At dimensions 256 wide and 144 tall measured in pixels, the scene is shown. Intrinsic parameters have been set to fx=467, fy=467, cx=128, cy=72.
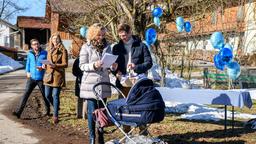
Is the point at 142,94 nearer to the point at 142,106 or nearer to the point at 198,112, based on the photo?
the point at 142,106

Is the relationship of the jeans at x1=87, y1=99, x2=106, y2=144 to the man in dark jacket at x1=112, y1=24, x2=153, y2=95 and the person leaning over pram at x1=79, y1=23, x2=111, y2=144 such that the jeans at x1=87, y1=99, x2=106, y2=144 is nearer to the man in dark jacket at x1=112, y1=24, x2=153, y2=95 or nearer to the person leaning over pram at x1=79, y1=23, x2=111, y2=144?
the person leaning over pram at x1=79, y1=23, x2=111, y2=144

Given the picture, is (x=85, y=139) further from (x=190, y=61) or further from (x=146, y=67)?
(x=190, y=61)

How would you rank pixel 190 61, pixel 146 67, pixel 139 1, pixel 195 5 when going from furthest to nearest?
pixel 190 61 → pixel 195 5 → pixel 139 1 → pixel 146 67

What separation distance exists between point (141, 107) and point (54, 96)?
397 centimetres

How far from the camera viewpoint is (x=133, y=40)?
6949 millimetres

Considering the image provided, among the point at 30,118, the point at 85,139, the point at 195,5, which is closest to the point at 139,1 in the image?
the point at 195,5

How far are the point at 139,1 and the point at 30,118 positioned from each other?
4.50 meters

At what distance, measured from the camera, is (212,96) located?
791 cm

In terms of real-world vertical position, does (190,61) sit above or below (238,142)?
above

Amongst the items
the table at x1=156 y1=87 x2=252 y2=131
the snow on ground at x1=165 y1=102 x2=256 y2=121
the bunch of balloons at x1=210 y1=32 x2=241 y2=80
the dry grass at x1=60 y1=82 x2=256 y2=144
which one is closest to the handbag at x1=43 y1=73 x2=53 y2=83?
the dry grass at x1=60 y1=82 x2=256 y2=144

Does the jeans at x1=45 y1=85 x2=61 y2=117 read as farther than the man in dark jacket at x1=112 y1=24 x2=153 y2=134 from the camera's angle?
Yes

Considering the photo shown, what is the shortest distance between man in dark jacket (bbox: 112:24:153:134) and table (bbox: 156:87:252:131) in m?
1.58

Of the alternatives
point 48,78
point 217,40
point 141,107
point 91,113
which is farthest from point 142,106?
point 217,40

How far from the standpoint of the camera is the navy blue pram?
571 centimetres
